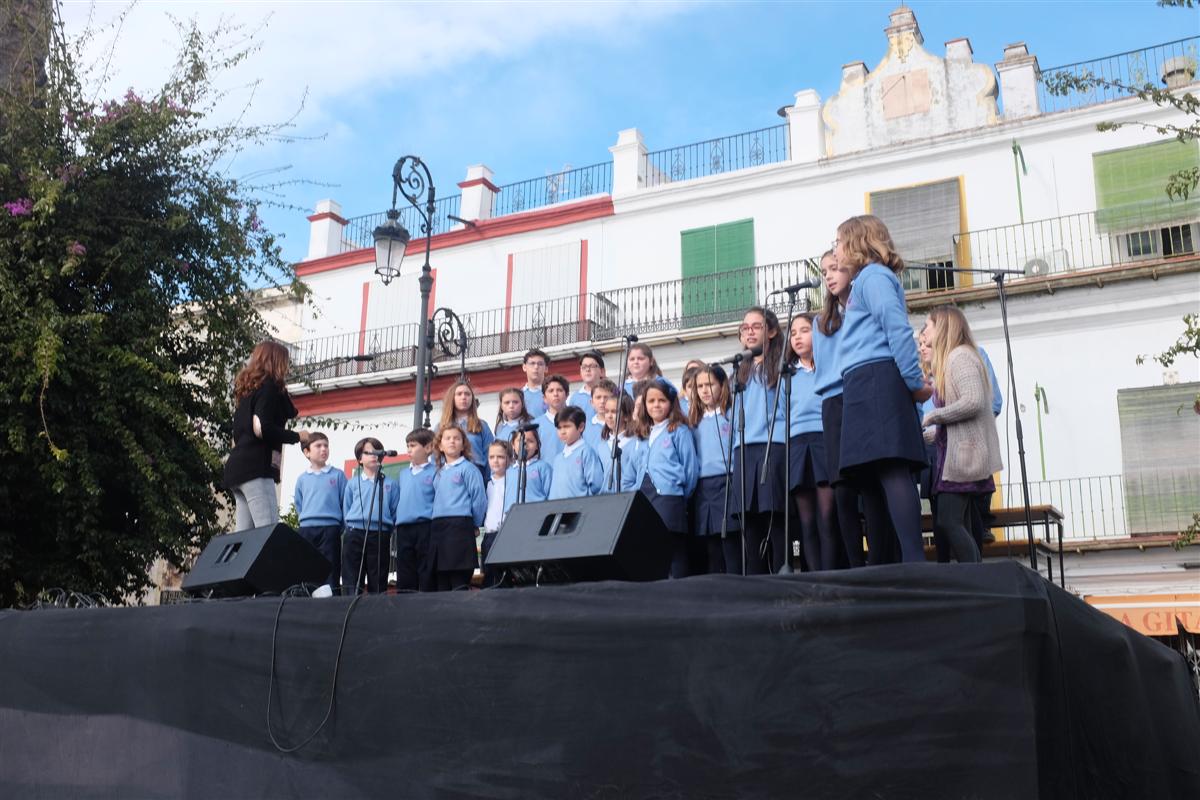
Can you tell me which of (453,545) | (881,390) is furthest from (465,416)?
(881,390)

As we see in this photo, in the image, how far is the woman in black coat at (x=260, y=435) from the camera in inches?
240

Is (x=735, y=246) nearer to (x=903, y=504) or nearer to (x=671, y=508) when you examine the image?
(x=671, y=508)

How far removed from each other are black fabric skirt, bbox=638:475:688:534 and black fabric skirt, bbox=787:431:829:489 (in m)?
0.87

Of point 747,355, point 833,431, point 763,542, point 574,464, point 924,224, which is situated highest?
point 924,224

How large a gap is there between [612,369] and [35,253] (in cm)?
981

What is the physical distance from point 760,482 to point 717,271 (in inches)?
468

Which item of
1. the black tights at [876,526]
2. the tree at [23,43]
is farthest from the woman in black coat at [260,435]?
the tree at [23,43]

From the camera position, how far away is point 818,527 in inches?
217

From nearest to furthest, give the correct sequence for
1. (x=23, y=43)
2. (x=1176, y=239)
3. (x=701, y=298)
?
1. (x=23, y=43)
2. (x=1176, y=239)
3. (x=701, y=298)

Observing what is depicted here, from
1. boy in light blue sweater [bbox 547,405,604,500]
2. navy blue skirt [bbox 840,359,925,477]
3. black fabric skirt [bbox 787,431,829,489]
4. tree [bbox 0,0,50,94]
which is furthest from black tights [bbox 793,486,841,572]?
tree [bbox 0,0,50,94]

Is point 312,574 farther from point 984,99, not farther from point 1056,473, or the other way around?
point 984,99

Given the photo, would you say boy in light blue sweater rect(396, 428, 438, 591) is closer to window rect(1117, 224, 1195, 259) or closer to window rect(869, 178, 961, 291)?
window rect(869, 178, 961, 291)

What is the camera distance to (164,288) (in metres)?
9.23

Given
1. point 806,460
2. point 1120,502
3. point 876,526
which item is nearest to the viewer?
point 876,526
